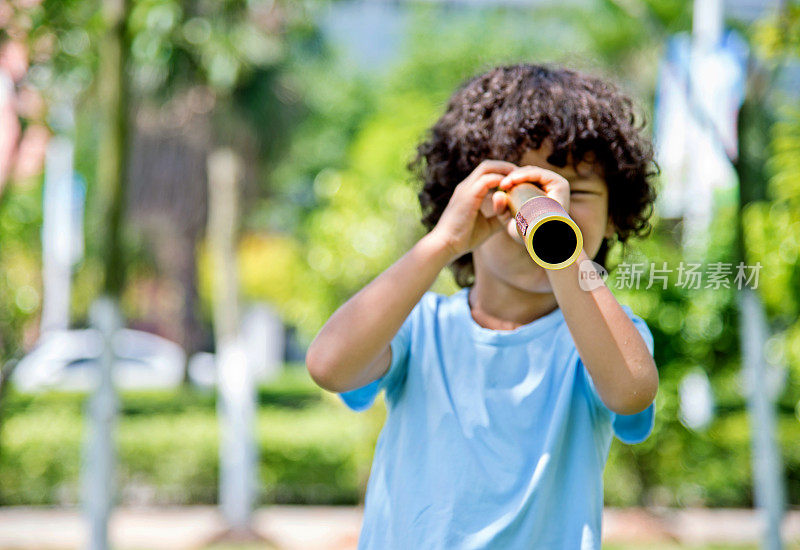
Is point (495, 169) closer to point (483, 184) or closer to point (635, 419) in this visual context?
point (483, 184)

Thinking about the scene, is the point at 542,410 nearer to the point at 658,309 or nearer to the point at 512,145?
the point at 512,145

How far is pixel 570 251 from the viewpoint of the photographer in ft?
3.83

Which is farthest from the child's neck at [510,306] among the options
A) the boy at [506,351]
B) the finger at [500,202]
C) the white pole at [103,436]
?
the white pole at [103,436]

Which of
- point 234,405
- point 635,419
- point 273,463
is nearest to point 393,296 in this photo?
point 635,419

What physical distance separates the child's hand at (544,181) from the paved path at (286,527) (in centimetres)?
570

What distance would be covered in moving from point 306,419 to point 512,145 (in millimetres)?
7703

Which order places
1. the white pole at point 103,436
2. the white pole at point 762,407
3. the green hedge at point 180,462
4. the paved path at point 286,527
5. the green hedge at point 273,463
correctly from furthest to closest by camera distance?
the green hedge at point 180,462, the green hedge at point 273,463, the paved path at point 286,527, the white pole at point 762,407, the white pole at point 103,436

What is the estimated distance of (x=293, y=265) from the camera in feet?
27.5

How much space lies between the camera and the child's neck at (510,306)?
149cm

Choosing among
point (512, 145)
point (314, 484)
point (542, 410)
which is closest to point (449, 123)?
point (512, 145)

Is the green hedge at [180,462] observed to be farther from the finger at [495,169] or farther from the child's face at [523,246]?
the finger at [495,169]

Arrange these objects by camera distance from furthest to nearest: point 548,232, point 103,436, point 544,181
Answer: point 103,436 → point 544,181 → point 548,232

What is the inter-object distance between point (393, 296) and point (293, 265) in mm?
7101

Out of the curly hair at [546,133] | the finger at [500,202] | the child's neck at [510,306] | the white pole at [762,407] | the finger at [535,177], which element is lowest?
the child's neck at [510,306]
